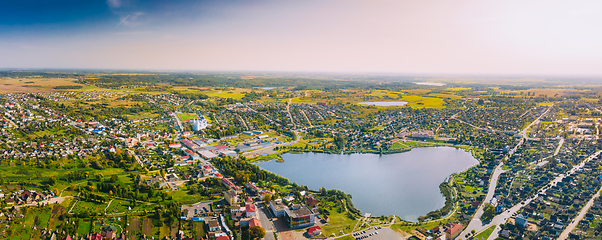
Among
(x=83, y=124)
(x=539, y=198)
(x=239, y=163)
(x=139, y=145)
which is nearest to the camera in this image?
(x=539, y=198)

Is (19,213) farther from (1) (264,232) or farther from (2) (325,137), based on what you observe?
(2) (325,137)

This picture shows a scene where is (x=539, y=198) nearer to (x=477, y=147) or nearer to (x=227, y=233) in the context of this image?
(x=477, y=147)

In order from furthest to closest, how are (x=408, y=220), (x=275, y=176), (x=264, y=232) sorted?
(x=275, y=176)
(x=408, y=220)
(x=264, y=232)

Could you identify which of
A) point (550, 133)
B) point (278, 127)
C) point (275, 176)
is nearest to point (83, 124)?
point (278, 127)

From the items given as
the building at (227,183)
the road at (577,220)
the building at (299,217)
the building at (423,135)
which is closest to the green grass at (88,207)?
the building at (227,183)

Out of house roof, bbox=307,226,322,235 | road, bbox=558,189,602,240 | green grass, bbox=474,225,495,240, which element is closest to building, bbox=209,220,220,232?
house roof, bbox=307,226,322,235

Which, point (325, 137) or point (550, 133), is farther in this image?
point (325, 137)

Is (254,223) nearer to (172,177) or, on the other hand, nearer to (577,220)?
(172,177)

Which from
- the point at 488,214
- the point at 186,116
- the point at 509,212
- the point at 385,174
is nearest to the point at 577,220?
the point at 509,212
